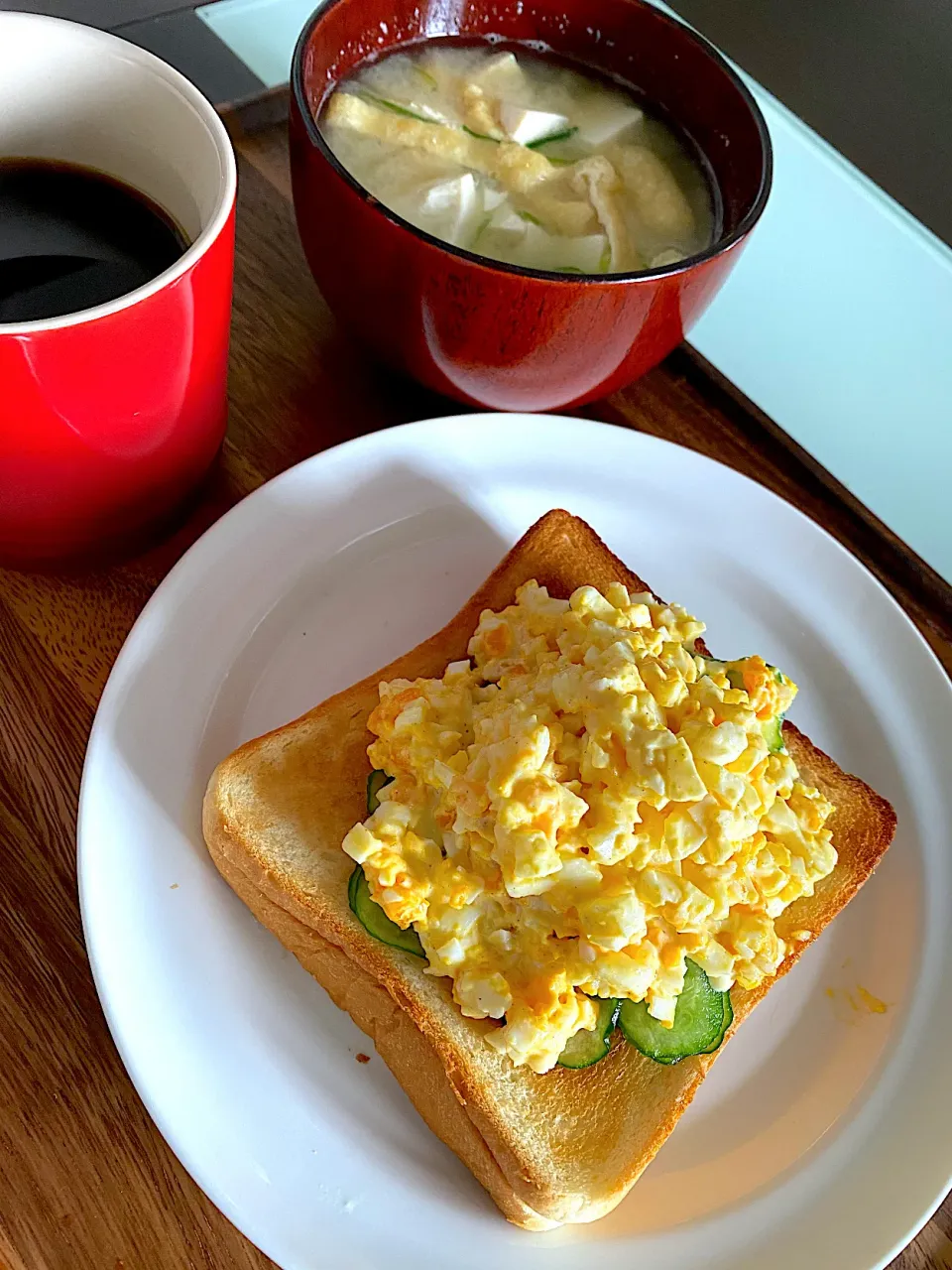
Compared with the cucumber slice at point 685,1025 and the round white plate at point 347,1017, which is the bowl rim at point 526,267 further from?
the cucumber slice at point 685,1025

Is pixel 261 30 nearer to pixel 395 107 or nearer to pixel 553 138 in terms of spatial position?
pixel 395 107

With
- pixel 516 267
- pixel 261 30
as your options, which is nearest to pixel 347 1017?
pixel 516 267

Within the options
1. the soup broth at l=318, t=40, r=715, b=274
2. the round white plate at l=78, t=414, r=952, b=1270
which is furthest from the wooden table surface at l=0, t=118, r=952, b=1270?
the soup broth at l=318, t=40, r=715, b=274

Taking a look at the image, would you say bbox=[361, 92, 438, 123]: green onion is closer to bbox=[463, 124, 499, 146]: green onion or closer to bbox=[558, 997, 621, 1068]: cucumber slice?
bbox=[463, 124, 499, 146]: green onion

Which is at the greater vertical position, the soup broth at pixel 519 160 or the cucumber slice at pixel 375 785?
the soup broth at pixel 519 160

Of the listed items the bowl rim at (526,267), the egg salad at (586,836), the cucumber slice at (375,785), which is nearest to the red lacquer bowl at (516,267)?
the bowl rim at (526,267)

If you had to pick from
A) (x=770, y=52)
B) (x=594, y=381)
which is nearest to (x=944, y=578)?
(x=594, y=381)

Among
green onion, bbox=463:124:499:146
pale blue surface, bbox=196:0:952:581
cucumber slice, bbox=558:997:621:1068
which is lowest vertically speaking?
cucumber slice, bbox=558:997:621:1068
